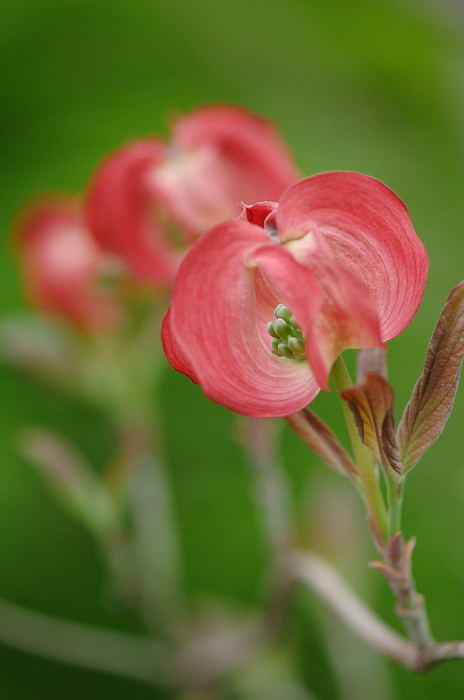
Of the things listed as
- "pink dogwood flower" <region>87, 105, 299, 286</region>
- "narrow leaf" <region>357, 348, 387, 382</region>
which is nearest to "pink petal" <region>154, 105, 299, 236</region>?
"pink dogwood flower" <region>87, 105, 299, 286</region>

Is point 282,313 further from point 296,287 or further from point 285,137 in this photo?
point 285,137

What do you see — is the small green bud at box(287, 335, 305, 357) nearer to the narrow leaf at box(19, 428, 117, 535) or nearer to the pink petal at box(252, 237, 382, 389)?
the pink petal at box(252, 237, 382, 389)

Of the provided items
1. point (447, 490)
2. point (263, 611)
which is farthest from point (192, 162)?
point (447, 490)

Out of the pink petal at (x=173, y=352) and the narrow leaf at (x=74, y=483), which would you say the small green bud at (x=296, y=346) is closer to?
the pink petal at (x=173, y=352)

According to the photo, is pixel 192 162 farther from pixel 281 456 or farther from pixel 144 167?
pixel 281 456

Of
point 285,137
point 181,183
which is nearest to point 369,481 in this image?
point 181,183

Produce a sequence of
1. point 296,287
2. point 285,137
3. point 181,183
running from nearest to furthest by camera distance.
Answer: point 296,287, point 181,183, point 285,137
